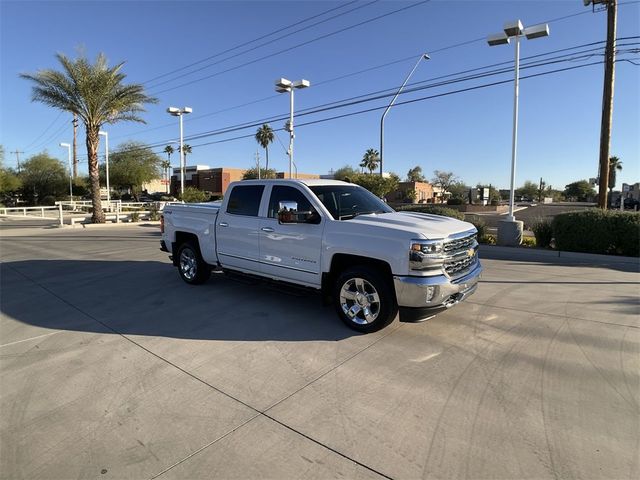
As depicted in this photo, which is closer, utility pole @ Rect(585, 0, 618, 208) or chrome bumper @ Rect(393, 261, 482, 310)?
chrome bumper @ Rect(393, 261, 482, 310)

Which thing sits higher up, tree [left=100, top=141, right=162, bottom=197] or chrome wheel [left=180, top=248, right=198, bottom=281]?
tree [left=100, top=141, right=162, bottom=197]

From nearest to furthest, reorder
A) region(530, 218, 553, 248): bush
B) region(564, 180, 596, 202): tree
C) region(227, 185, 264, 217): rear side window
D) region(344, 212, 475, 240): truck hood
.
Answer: region(344, 212, 475, 240): truck hood
region(227, 185, 264, 217): rear side window
region(530, 218, 553, 248): bush
region(564, 180, 596, 202): tree

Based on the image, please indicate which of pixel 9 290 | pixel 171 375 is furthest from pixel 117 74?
pixel 171 375

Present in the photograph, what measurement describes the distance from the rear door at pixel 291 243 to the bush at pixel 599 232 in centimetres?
971

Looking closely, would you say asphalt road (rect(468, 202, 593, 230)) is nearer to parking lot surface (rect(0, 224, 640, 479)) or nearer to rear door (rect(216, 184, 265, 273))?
parking lot surface (rect(0, 224, 640, 479))

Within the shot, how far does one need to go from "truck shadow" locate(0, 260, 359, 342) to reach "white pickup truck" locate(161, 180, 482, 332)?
40cm

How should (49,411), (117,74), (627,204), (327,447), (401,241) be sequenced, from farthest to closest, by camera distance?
1. (627,204)
2. (117,74)
3. (401,241)
4. (49,411)
5. (327,447)

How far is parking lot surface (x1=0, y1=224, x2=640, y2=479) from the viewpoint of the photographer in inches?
111

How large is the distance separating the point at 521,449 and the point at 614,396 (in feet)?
4.51

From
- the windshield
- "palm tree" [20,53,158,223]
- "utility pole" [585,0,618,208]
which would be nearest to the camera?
the windshield

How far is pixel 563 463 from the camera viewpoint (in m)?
2.75

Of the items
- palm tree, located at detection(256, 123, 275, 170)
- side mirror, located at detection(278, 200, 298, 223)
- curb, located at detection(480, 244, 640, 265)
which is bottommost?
curb, located at detection(480, 244, 640, 265)

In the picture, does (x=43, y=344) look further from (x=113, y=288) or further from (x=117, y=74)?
(x=117, y=74)

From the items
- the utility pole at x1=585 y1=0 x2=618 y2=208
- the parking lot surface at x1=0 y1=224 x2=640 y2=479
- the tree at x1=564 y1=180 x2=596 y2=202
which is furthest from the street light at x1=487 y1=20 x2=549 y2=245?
the tree at x1=564 y1=180 x2=596 y2=202
